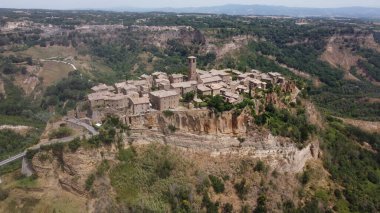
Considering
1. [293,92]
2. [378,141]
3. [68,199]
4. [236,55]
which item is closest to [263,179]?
[293,92]

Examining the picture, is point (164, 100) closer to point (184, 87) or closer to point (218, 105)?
point (184, 87)

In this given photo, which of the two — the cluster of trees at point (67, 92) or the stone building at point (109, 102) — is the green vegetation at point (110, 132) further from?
the cluster of trees at point (67, 92)

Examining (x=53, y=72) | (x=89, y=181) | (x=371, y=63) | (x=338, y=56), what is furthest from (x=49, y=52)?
(x=371, y=63)

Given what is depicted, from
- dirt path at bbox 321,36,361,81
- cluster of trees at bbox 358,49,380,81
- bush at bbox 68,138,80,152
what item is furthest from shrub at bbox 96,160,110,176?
cluster of trees at bbox 358,49,380,81

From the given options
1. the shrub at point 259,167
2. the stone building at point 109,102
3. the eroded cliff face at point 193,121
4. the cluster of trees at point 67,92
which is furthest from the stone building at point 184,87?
the cluster of trees at point 67,92

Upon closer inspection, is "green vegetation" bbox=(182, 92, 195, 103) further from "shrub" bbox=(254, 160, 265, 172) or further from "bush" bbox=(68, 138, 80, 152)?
"bush" bbox=(68, 138, 80, 152)
